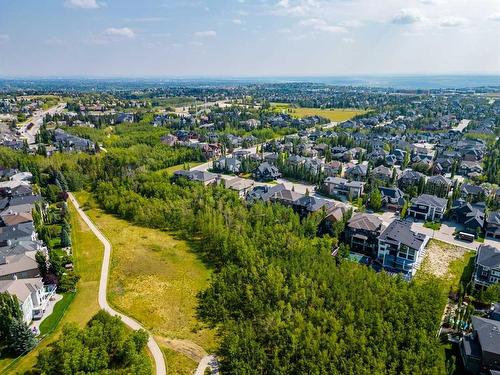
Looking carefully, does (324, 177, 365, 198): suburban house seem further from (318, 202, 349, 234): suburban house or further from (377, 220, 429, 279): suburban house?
(377, 220, 429, 279): suburban house

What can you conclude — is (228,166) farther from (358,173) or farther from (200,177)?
(358,173)

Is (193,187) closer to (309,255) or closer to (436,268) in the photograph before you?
(309,255)

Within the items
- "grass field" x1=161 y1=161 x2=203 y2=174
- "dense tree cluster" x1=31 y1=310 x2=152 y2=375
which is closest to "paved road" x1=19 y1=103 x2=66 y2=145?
"grass field" x1=161 y1=161 x2=203 y2=174

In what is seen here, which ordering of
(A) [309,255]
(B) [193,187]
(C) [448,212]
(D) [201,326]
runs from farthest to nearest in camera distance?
(B) [193,187] → (C) [448,212] → (A) [309,255] → (D) [201,326]

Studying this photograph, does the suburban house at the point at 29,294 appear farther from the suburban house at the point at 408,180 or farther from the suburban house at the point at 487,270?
the suburban house at the point at 408,180

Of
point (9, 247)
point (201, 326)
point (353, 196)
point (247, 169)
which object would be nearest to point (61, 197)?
point (9, 247)

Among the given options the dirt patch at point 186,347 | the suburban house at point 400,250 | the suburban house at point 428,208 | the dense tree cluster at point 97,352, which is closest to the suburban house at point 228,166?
the suburban house at point 428,208
